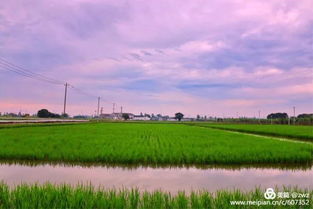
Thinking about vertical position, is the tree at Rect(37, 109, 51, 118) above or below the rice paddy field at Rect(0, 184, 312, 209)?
above

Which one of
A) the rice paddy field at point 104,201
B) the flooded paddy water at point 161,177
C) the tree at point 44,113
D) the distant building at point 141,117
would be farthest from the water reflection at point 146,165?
the distant building at point 141,117

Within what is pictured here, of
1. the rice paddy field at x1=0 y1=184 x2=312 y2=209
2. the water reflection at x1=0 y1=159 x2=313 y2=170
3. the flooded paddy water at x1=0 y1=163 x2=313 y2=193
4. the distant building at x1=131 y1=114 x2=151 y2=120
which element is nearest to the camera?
the rice paddy field at x1=0 y1=184 x2=312 y2=209

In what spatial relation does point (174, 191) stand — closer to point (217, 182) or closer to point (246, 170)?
point (217, 182)

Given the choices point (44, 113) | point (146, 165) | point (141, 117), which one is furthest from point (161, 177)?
point (141, 117)

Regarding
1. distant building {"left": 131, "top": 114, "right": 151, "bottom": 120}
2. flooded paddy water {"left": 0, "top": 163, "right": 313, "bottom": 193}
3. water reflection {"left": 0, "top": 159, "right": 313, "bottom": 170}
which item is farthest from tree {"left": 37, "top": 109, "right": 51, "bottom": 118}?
flooded paddy water {"left": 0, "top": 163, "right": 313, "bottom": 193}

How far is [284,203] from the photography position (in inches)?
147

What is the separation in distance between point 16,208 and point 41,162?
4572mm

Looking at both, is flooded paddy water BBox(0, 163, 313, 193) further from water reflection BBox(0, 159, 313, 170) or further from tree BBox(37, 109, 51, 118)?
tree BBox(37, 109, 51, 118)

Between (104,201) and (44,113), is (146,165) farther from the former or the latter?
(44,113)

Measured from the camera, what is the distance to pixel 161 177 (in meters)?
6.26

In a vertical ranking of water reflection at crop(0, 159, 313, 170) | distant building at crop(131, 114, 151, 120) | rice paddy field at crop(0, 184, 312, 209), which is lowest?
water reflection at crop(0, 159, 313, 170)

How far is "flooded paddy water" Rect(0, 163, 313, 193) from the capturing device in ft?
18.5

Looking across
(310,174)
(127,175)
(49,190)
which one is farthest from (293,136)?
(49,190)

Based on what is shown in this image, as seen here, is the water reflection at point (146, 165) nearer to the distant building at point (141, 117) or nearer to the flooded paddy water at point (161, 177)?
the flooded paddy water at point (161, 177)
